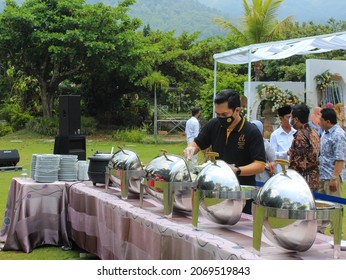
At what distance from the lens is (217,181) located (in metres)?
2.70

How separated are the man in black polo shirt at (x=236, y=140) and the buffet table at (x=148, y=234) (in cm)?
40

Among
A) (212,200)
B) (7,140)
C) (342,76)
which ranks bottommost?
(7,140)

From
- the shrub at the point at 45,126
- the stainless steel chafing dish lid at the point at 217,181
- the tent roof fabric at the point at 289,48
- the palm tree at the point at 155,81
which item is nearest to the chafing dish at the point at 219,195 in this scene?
the stainless steel chafing dish lid at the point at 217,181

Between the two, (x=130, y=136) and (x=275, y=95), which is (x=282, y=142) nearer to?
(x=275, y=95)

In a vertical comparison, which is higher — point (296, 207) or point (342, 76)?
point (342, 76)

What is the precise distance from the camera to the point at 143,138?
21.2 meters

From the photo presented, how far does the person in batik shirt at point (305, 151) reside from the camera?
4.89 meters

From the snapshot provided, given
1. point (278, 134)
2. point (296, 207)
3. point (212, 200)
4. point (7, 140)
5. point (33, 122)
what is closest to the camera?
point (296, 207)

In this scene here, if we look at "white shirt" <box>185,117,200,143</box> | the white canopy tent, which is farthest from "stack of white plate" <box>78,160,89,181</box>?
the white canopy tent

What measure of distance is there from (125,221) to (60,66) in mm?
21094

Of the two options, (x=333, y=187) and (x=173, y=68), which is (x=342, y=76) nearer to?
(x=333, y=187)

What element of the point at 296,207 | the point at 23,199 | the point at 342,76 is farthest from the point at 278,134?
the point at 342,76

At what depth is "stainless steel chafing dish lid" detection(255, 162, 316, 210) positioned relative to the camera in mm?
2213

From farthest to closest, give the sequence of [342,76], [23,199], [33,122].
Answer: [33,122] < [342,76] < [23,199]
